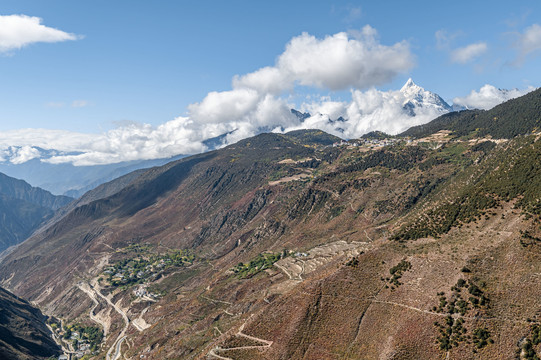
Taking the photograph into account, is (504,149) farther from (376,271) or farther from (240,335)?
(240,335)

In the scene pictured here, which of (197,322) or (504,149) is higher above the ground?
(504,149)

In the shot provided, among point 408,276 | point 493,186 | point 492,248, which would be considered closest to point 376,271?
point 408,276

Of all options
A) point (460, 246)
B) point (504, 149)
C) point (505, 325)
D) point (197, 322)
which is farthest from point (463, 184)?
point (197, 322)

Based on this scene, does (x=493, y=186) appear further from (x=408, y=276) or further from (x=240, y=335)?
(x=240, y=335)

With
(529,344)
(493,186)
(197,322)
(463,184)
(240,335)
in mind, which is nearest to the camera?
(529,344)

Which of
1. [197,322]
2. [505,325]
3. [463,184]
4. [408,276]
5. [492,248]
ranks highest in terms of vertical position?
[463,184]

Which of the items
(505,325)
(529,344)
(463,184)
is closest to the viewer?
(529,344)

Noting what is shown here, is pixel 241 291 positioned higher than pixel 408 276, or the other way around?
pixel 408 276

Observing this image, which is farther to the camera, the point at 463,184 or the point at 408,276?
the point at 463,184

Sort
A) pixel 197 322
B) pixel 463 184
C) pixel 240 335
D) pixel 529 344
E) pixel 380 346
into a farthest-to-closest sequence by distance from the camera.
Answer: pixel 463 184
pixel 197 322
pixel 240 335
pixel 380 346
pixel 529 344

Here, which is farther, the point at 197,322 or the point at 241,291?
the point at 241,291
